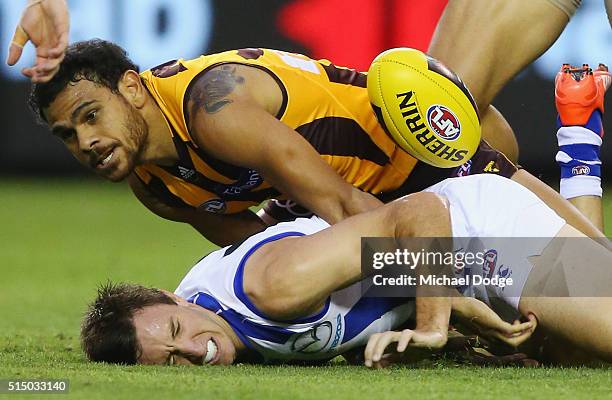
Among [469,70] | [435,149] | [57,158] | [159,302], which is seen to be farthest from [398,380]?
[57,158]

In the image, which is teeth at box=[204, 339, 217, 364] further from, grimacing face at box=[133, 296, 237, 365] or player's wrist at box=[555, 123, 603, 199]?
player's wrist at box=[555, 123, 603, 199]

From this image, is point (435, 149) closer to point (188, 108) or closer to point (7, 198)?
point (188, 108)

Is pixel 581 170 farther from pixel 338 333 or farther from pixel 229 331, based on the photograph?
pixel 229 331

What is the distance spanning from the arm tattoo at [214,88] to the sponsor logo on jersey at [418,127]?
0.73 meters

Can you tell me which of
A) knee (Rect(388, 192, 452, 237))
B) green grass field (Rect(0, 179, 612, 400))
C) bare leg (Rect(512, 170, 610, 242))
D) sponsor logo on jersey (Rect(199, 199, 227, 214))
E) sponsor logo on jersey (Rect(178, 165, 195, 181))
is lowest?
green grass field (Rect(0, 179, 612, 400))

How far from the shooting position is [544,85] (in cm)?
1243

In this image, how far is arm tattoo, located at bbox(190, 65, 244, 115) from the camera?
204 inches

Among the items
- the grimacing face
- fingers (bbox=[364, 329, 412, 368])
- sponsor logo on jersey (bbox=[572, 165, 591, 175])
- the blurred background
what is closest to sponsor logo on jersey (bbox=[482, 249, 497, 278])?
fingers (bbox=[364, 329, 412, 368])

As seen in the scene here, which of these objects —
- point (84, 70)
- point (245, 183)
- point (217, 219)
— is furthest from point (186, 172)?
point (84, 70)

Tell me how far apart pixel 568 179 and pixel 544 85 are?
6.09m

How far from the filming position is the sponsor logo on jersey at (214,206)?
19.4 feet

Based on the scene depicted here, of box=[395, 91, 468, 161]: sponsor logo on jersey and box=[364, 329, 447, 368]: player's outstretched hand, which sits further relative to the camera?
box=[395, 91, 468, 161]: sponsor logo on jersey

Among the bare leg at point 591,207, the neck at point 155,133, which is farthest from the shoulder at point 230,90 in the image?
the bare leg at point 591,207

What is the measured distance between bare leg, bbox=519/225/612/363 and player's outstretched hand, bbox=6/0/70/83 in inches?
84.0
